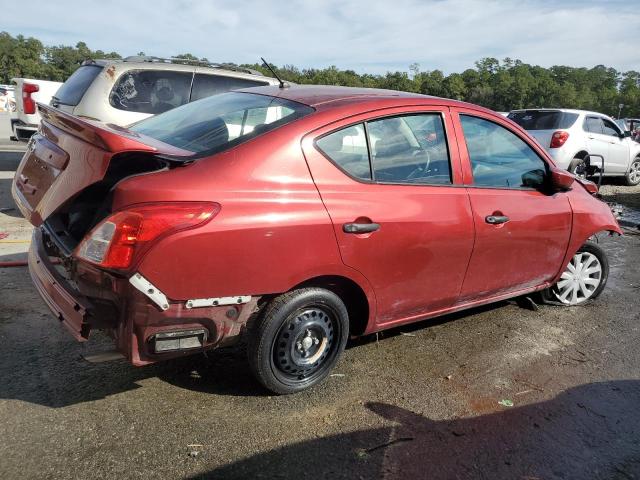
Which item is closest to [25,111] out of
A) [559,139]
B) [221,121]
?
[221,121]

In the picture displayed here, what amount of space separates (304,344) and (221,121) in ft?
4.77

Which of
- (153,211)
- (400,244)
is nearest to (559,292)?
(400,244)

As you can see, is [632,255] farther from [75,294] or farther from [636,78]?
[636,78]

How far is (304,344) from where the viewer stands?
3.00 m

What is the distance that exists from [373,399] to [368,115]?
1.66 meters

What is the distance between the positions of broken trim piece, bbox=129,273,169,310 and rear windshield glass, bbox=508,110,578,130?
1027cm

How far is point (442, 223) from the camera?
3299 millimetres

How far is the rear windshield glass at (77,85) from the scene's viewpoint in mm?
6641

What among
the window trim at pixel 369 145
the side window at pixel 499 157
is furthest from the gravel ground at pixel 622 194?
the window trim at pixel 369 145

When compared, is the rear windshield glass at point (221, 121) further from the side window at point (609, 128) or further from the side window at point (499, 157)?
the side window at point (609, 128)

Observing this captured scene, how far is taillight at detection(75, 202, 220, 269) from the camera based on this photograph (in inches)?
92.5

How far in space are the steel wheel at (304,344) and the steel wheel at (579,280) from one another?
8.32ft

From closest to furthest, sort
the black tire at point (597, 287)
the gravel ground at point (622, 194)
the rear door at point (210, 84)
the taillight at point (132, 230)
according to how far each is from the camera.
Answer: the taillight at point (132, 230), the black tire at point (597, 287), the rear door at point (210, 84), the gravel ground at point (622, 194)

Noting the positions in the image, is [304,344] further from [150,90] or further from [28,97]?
[28,97]
